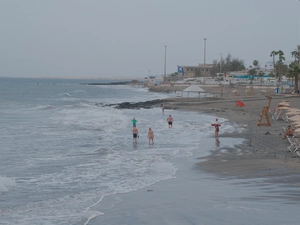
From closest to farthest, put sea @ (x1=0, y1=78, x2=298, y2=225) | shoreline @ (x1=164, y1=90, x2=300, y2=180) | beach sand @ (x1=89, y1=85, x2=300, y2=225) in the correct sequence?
beach sand @ (x1=89, y1=85, x2=300, y2=225), sea @ (x1=0, y1=78, x2=298, y2=225), shoreline @ (x1=164, y1=90, x2=300, y2=180)

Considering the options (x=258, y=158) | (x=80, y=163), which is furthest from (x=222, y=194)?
(x=80, y=163)

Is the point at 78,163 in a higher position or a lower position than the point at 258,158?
lower

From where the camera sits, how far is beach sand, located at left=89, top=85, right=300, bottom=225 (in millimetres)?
10602

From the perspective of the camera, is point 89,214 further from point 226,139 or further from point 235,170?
point 226,139

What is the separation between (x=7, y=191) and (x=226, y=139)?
1431 cm

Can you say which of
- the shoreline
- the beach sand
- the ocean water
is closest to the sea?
the ocean water

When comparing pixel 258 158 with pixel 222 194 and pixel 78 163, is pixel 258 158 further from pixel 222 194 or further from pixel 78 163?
pixel 78 163

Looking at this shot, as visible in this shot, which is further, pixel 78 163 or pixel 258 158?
pixel 78 163

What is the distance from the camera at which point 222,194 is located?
12898mm

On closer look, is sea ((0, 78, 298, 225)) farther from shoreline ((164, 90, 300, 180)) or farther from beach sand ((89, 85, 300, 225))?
shoreline ((164, 90, 300, 180))

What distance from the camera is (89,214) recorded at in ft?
37.3

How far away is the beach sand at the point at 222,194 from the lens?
10.6 meters

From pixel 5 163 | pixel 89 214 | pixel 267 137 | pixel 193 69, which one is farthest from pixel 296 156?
pixel 193 69

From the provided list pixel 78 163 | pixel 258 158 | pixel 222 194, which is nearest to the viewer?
pixel 222 194
